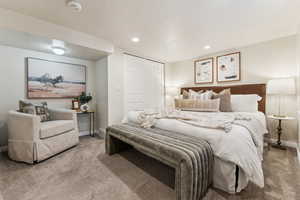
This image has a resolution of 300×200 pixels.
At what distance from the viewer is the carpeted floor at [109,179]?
1.29m

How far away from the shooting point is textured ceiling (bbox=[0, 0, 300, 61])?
1.70 m

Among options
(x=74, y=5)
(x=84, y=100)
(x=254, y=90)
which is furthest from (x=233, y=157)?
(x=84, y=100)

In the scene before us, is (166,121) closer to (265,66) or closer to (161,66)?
(265,66)

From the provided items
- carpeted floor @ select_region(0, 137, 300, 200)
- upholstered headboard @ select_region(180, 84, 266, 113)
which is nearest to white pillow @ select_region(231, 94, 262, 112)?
upholstered headboard @ select_region(180, 84, 266, 113)

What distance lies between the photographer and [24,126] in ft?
6.31

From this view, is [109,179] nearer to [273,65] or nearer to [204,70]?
[204,70]

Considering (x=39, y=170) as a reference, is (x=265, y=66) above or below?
above

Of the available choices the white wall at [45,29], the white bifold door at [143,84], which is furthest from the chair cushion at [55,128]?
the white wall at [45,29]

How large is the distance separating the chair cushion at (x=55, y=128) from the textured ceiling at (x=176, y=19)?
1713mm

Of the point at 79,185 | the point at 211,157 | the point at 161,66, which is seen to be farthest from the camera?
the point at 161,66

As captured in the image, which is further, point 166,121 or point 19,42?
point 19,42

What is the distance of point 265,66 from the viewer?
2811 millimetres

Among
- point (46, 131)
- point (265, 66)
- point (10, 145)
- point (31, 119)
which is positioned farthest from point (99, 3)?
point (265, 66)

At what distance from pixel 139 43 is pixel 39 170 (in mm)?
2869
